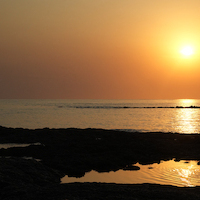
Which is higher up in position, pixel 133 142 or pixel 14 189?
pixel 133 142

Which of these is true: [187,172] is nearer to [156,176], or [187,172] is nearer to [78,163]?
[156,176]

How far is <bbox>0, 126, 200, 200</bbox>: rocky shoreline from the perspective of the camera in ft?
35.6

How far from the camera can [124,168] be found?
1964 centimetres

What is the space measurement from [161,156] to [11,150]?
12.8m

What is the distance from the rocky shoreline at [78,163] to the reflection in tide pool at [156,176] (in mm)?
1148

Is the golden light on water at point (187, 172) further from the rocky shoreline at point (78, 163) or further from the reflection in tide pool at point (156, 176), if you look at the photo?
the rocky shoreline at point (78, 163)

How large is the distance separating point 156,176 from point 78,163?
18.8ft

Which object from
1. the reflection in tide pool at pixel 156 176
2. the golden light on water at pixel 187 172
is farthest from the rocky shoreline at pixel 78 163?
the golden light on water at pixel 187 172

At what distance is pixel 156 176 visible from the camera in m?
17.1

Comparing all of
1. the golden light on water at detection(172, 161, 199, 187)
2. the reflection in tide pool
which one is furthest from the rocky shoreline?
the golden light on water at detection(172, 161, 199, 187)

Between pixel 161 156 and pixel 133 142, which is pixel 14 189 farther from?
pixel 133 142

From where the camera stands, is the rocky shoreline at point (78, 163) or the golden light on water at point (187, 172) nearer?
the rocky shoreline at point (78, 163)

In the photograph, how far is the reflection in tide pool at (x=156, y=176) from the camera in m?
15.6

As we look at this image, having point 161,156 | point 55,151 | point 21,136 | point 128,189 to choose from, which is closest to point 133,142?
point 161,156
